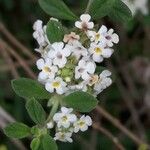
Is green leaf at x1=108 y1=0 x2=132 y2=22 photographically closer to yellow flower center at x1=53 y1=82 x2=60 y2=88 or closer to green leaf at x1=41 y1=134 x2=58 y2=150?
yellow flower center at x1=53 y1=82 x2=60 y2=88

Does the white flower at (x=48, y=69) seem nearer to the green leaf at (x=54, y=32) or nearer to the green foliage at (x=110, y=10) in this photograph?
the green leaf at (x=54, y=32)

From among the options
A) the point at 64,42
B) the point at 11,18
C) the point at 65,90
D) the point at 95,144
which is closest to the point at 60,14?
the point at 64,42

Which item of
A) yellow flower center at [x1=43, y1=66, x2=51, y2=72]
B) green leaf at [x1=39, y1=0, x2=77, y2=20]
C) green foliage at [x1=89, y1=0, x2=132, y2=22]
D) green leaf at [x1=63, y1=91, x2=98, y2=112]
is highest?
green foliage at [x1=89, y1=0, x2=132, y2=22]

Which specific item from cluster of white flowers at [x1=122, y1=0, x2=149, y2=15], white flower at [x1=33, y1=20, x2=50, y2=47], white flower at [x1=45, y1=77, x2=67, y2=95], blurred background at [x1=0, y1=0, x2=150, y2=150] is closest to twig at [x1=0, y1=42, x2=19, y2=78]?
blurred background at [x1=0, y1=0, x2=150, y2=150]

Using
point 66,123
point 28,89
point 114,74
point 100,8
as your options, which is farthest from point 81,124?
point 114,74

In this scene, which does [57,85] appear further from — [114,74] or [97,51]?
[114,74]

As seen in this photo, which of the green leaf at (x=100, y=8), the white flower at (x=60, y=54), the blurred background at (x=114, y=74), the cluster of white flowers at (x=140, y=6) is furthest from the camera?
the blurred background at (x=114, y=74)

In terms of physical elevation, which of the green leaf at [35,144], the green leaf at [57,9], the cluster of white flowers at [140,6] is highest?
the cluster of white flowers at [140,6]

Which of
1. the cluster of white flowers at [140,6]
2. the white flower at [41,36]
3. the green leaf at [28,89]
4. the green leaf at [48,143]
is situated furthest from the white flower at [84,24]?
the cluster of white flowers at [140,6]
